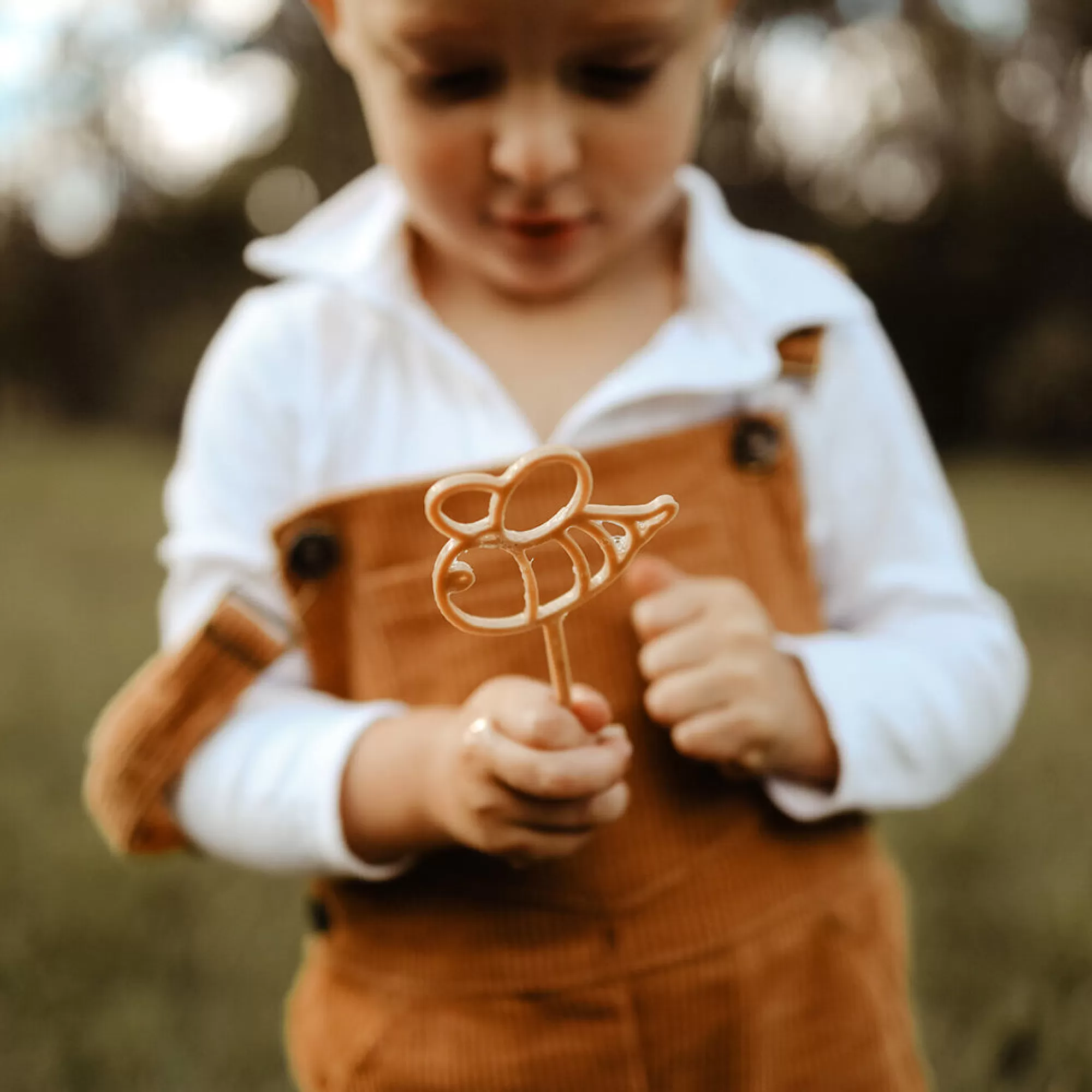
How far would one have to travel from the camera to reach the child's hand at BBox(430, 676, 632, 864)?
54 cm

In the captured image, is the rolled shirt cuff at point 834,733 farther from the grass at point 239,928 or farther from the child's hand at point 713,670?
the grass at point 239,928

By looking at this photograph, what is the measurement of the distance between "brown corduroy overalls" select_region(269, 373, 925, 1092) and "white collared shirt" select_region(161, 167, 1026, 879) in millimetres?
33

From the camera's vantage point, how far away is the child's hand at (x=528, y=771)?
1.76 ft

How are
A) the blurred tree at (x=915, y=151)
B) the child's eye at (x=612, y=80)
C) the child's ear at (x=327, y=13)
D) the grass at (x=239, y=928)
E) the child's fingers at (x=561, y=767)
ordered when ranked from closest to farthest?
the child's fingers at (x=561, y=767)
the child's eye at (x=612, y=80)
the child's ear at (x=327, y=13)
the grass at (x=239, y=928)
the blurred tree at (x=915, y=151)

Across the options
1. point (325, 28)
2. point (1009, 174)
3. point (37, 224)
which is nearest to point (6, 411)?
point (37, 224)

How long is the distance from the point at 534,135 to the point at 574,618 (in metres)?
0.27

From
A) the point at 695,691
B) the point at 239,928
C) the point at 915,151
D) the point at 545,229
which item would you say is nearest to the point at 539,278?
the point at 545,229

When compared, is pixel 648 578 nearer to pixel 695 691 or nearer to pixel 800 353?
pixel 695 691

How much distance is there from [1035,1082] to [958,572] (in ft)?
1.94

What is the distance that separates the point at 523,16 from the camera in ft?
1.96

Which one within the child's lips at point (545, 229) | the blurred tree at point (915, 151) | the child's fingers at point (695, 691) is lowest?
the blurred tree at point (915, 151)

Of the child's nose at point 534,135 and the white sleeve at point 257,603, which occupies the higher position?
the child's nose at point 534,135

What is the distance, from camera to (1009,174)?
219 inches

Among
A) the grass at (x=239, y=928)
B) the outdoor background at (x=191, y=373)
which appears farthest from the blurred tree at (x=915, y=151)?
the grass at (x=239, y=928)
